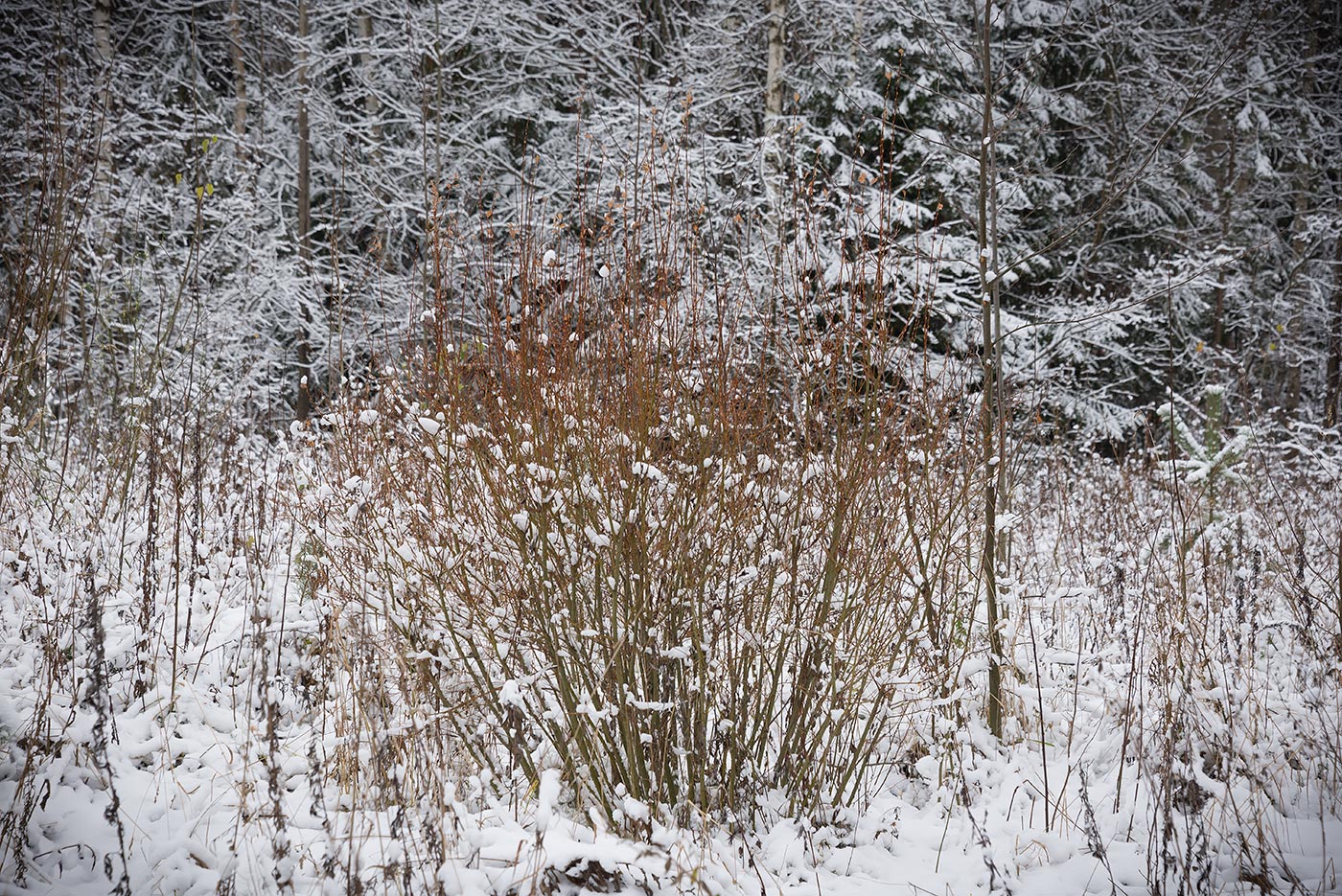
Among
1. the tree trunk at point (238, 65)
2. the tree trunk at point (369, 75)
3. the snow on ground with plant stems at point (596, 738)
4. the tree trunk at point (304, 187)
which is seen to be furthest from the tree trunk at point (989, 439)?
the tree trunk at point (238, 65)

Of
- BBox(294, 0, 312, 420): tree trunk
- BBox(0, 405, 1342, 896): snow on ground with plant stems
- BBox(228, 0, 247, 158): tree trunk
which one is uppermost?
BBox(228, 0, 247, 158): tree trunk

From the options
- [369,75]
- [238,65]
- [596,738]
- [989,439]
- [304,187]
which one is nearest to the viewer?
[596,738]

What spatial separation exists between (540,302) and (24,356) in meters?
3.54

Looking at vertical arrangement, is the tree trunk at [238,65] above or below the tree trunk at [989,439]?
above

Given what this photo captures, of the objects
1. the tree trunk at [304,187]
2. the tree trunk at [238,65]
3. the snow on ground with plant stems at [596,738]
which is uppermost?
the tree trunk at [238,65]

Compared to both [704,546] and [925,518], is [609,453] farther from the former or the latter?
[925,518]

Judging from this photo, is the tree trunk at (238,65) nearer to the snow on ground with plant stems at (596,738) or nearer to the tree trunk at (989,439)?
the snow on ground with plant stems at (596,738)

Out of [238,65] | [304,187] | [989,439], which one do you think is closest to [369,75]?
[304,187]

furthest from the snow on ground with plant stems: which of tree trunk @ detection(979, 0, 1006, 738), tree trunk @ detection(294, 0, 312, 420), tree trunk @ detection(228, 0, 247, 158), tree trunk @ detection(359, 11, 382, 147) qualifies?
tree trunk @ detection(228, 0, 247, 158)

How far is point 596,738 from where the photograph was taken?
242 centimetres

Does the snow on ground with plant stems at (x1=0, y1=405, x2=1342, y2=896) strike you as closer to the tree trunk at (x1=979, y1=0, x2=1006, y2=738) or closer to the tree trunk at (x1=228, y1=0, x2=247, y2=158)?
the tree trunk at (x1=979, y1=0, x2=1006, y2=738)

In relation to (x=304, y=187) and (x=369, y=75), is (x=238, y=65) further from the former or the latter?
(x=369, y=75)

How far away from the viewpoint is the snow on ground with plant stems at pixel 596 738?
2.00 metres

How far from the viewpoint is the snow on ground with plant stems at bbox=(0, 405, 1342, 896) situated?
2004mm
